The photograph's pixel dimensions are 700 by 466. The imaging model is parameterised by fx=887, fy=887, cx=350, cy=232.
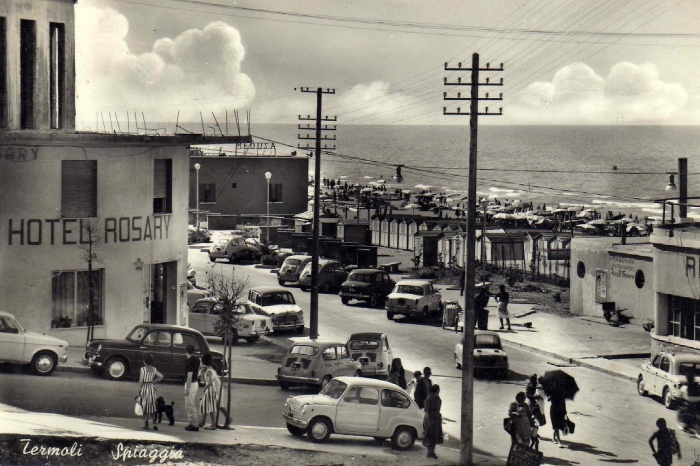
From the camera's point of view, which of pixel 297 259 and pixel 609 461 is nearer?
pixel 609 461

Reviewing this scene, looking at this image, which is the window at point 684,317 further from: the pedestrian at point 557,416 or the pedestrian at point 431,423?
the pedestrian at point 431,423

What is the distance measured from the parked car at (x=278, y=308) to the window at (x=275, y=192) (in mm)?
29001

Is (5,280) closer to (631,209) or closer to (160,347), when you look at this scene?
(160,347)

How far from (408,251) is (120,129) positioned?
2643cm

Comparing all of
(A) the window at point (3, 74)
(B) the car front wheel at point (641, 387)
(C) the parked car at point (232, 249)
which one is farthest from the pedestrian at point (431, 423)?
(C) the parked car at point (232, 249)

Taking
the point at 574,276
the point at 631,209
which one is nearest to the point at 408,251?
the point at 574,276

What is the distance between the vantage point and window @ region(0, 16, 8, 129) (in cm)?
2430

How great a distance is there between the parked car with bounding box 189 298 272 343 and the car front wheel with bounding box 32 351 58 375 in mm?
6816

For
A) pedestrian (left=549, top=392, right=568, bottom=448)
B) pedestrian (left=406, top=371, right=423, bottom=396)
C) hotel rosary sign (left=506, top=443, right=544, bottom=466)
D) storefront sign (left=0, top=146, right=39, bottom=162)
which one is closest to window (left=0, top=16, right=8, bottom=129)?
storefront sign (left=0, top=146, right=39, bottom=162)

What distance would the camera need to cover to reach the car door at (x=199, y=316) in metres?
28.2

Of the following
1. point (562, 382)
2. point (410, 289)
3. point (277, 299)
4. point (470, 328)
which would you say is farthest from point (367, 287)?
point (470, 328)

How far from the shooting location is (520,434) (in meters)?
18.9

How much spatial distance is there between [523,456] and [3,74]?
17.0 metres

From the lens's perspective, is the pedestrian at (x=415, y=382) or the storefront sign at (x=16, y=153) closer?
the pedestrian at (x=415, y=382)
